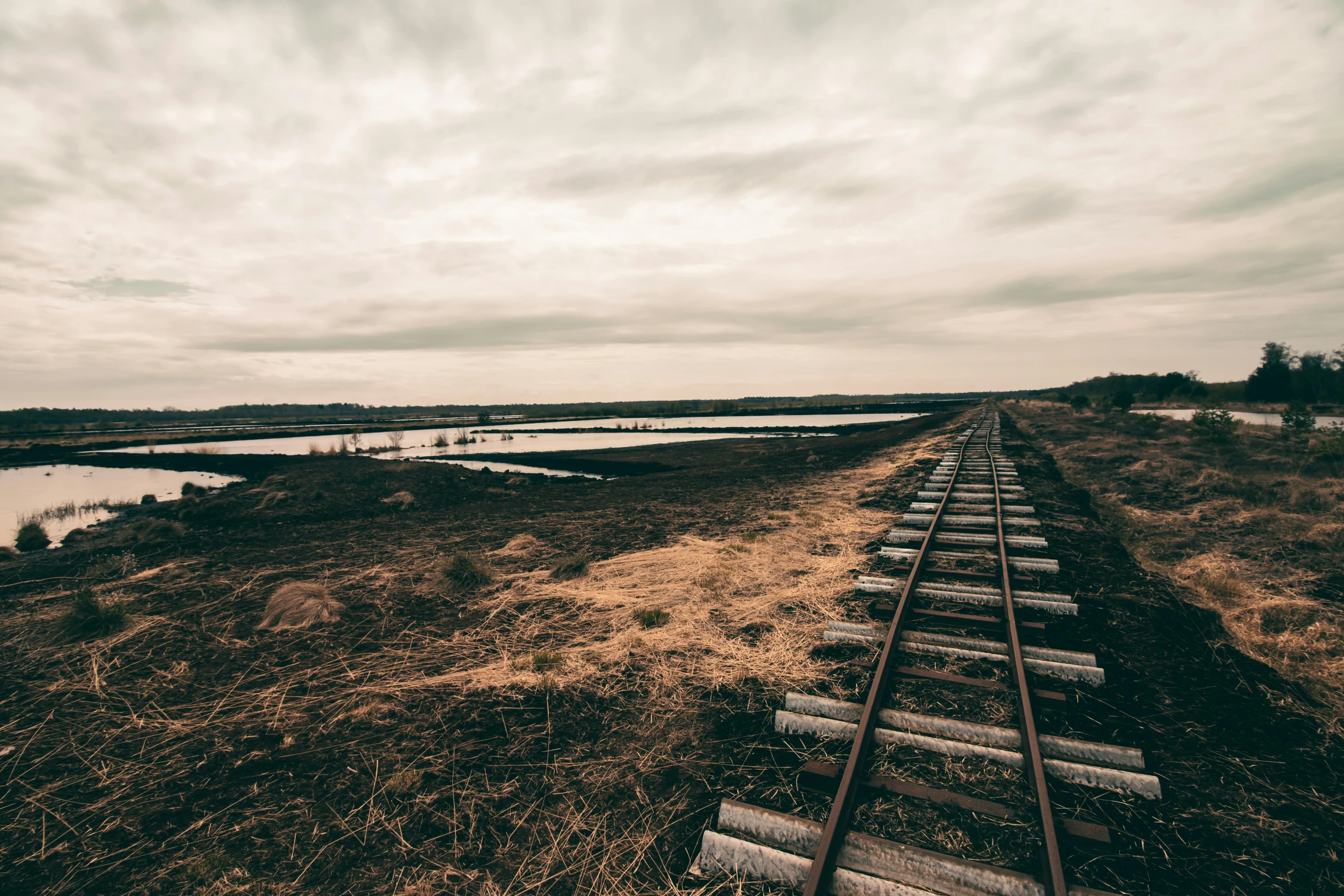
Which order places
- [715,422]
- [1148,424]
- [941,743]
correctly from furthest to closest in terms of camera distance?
[715,422] → [1148,424] → [941,743]

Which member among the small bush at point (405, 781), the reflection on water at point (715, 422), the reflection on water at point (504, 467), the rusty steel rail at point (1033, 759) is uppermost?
the reflection on water at point (715, 422)

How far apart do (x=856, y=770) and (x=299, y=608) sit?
7863mm

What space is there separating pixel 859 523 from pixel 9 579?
57.2ft

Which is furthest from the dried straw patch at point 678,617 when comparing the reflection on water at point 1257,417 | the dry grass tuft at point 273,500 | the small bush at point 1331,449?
the reflection on water at point 1257,417

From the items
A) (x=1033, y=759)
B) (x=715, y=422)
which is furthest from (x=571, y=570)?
(x=715, y=422)

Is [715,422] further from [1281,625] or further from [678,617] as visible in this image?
[1281,625]

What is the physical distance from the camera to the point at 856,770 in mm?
3902

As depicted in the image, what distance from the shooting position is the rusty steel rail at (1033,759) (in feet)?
9.70

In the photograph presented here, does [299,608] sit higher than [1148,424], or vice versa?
[1148,424]

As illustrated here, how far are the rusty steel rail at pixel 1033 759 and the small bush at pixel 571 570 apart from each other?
642cm

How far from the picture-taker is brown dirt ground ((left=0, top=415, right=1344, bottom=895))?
3533 mm

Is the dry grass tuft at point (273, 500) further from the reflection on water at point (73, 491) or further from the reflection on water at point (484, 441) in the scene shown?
the reflection on water at point (484, 441)

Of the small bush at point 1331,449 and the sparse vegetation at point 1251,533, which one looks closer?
the sparse vegetation at point 1251,533

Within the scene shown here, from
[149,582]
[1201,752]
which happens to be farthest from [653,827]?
[149,582]
